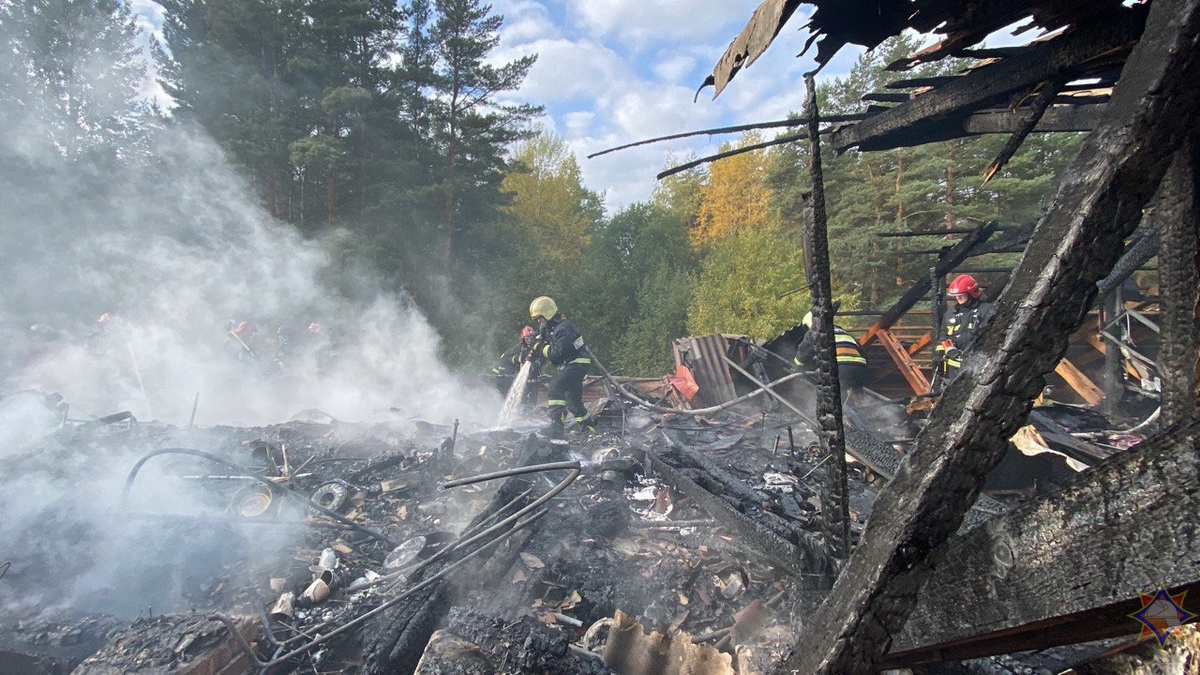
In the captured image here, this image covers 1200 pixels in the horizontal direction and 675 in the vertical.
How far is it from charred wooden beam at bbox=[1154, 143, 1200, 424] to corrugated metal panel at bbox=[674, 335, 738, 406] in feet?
27.1

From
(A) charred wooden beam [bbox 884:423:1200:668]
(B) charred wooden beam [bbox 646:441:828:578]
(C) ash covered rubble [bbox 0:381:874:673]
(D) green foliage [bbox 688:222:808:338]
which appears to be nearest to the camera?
(A) charred wooden beam [bbox 884:423:1200:668]

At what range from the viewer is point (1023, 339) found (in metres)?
1.10

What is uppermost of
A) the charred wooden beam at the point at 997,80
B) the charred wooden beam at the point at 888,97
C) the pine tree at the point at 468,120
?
the pine tree at the point at 468,120

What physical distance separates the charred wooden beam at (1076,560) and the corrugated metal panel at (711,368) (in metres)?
8.83

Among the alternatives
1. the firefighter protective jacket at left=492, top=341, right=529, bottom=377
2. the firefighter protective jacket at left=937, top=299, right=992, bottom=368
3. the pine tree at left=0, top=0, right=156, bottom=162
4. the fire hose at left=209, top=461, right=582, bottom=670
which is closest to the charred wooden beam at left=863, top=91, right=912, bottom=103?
the fire hose at left=209, top=461, right=582, bottom=670

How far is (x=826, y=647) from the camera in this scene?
1188mm

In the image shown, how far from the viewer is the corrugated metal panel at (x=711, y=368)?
32.9 feet

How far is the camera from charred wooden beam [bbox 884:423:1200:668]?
86 cm

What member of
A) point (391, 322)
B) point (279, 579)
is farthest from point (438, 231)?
point (279, 579)

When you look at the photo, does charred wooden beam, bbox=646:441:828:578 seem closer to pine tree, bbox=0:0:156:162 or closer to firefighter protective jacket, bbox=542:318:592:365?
firefighter protective jacket, bbox=542:318:592:365

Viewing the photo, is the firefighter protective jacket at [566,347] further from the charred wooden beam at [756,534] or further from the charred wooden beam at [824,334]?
the charred wooden beam at [824,334]

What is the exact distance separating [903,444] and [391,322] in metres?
16.6

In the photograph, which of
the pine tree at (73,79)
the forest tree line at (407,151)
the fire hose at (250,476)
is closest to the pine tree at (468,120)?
the forest tree line at (407,151)

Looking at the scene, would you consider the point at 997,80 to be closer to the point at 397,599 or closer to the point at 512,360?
the point at 397,599
